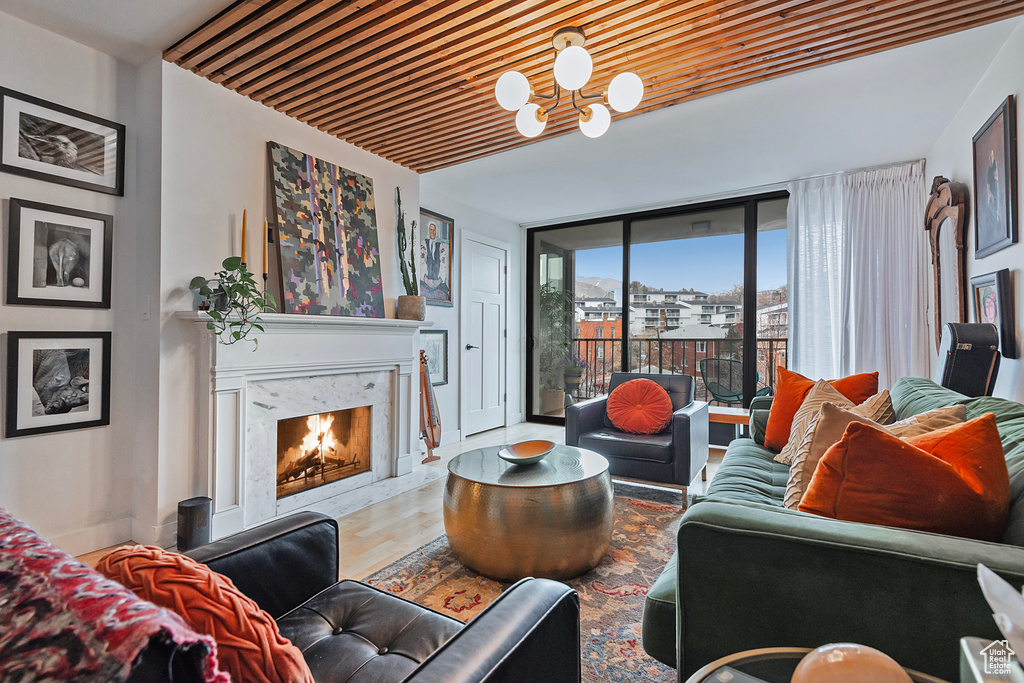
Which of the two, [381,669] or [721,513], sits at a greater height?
[721,513]

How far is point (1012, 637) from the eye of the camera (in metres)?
0.48

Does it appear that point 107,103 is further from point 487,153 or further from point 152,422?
point 487,153

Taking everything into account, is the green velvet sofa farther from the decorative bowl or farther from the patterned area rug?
the decorative bowl

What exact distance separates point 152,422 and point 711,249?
497 cm

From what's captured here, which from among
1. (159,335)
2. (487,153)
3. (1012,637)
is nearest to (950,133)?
(487,153)

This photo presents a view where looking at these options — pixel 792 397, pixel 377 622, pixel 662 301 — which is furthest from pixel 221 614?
pixel 662 301

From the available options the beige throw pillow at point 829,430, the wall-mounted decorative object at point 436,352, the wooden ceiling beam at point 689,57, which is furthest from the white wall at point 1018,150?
the wall-mounted decorative object at point 436,352

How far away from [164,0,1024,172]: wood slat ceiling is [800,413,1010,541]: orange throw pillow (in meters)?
1.86

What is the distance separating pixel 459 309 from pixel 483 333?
499 mm

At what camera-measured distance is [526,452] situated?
249 centimetres

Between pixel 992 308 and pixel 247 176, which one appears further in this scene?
pixel 247 176

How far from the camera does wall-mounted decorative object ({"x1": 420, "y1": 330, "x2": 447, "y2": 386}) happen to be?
15.5 feet

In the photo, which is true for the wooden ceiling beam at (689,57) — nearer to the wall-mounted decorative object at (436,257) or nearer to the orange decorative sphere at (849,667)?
the wall-mounted decorative object at (436,257)

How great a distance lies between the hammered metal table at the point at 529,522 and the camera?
2002 mm
